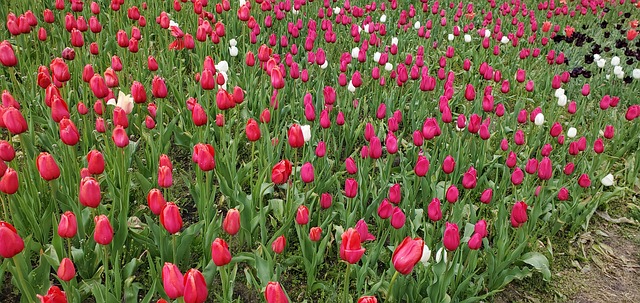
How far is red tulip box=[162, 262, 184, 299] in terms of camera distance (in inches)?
62.1

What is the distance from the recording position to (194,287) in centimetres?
154

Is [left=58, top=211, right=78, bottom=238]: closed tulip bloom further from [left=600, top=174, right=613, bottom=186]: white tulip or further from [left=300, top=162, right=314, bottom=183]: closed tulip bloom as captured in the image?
[left=600, top=174, right=613, bottom=186]: white tulip

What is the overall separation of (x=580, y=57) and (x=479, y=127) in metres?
3.46

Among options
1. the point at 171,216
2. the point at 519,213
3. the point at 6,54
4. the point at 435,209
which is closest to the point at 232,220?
the point at 171,216

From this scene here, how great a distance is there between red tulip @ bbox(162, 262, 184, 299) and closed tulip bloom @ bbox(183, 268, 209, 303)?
4 cm

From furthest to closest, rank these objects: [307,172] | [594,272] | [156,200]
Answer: [594,272]
[307,172]
[156,200]

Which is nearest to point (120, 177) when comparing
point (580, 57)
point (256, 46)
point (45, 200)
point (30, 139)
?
point (45, 200)

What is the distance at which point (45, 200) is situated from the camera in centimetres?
267

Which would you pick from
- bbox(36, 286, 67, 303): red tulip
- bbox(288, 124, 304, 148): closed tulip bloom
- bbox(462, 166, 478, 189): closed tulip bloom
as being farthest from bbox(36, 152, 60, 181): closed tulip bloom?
bbox(462, 166, 478, 189): closed tulip bloom

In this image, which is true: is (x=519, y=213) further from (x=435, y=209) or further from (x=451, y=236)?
(x=451, y=236)

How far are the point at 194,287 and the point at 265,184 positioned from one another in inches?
53.9

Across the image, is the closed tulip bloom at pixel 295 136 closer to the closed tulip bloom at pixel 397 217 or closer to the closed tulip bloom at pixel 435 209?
the closed tulip bloom at pixel 397 217

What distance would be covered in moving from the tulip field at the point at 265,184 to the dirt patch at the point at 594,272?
0.31ft

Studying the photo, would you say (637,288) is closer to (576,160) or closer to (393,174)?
(576,160)
